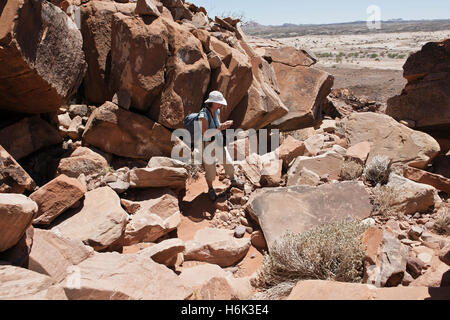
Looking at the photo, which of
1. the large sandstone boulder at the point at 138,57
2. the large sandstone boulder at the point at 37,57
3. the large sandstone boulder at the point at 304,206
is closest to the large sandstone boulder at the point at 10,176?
the large sandstone boulder at the point at 37,57

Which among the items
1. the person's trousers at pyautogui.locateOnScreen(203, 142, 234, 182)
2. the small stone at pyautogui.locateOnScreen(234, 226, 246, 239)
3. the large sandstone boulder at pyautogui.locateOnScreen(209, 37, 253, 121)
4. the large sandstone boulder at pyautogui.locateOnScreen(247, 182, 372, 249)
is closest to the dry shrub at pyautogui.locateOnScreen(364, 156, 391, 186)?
the large sandstone boulder at pyautogui.locateOnScreen(247, 182, 372, 249)

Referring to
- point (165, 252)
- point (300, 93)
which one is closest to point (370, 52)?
point (300, 93)

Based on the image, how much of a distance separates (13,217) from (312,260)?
9.04 feet

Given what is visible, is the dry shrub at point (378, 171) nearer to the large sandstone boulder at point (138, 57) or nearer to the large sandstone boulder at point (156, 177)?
the large sandstone boulder at point (156, 177)

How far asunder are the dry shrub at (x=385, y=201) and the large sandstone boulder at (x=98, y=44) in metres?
4.61

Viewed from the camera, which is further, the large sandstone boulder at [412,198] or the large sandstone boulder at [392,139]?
the large sandstone boulder at [392,139]

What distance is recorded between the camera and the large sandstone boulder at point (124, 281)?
8.58ft

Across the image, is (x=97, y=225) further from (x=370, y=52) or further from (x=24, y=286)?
(x=370, y=52)

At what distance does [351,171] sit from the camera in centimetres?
598

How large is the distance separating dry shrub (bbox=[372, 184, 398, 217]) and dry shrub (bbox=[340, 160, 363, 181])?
28.3 inches

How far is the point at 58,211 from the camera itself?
4.39 m
